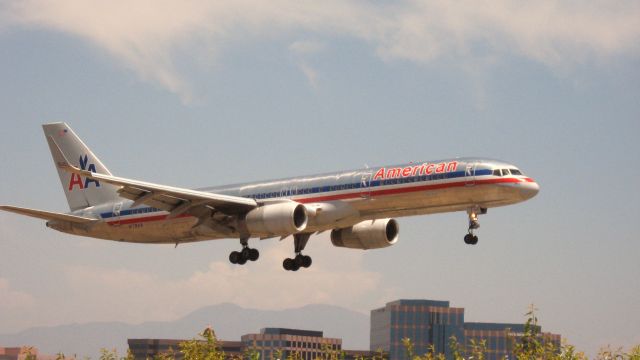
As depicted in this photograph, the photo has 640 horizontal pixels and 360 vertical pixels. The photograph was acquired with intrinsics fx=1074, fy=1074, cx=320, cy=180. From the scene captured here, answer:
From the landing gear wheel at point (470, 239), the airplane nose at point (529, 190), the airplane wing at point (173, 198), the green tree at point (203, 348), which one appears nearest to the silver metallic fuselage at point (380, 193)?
the airplane nose at point (529, 190)

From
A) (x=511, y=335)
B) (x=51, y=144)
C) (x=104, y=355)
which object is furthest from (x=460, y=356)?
(x=51, y=144)

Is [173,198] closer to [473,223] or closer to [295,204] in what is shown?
[295,204]

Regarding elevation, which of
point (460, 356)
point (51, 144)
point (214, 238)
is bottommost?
point (460, 356)

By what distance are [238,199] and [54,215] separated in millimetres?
15032

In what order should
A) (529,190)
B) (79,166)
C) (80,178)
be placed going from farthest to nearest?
(79,166) → (80,178) → (529,190)

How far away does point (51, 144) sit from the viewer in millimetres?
82875

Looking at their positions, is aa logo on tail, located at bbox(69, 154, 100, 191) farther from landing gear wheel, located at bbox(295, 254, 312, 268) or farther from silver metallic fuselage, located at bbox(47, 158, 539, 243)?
landing gear wheel, located at bbox(295, 254, 312, 268)

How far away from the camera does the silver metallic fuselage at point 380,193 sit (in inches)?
2345

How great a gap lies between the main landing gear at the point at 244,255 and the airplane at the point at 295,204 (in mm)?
64

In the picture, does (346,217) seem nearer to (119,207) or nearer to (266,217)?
(266,217)

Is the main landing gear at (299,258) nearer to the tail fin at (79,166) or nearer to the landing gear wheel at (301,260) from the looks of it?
the landing gear wheel at (301,260)

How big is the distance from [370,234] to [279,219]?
10253mm

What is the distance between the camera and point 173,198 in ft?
221

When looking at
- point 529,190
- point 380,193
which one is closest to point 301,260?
point 380,193
